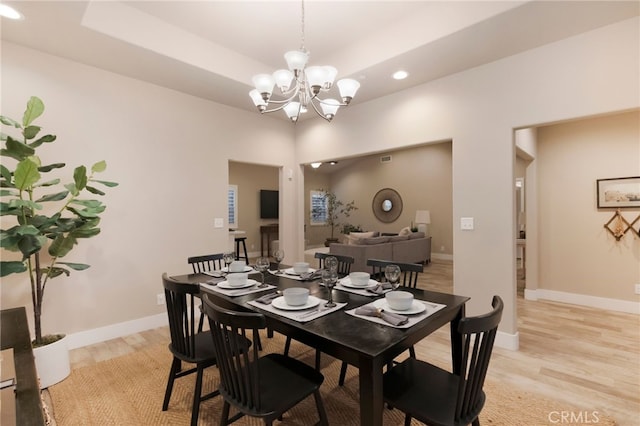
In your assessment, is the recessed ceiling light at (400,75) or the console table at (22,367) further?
the recessed ceiling light at (400,75)

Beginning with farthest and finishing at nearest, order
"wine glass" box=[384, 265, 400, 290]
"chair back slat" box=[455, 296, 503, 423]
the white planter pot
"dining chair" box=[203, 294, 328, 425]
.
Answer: the white planter pot → "wine glass" box=[384, 265, 400, 290] → "dining chair" box=[203, 294, 328, 425] → "chair back slat" box=[455, 296, 503, 423]

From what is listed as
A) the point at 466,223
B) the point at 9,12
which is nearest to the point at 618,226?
the point at 466,223

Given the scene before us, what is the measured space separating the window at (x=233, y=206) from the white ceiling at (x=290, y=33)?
5.04m

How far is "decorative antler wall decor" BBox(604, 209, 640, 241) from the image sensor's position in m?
3.96

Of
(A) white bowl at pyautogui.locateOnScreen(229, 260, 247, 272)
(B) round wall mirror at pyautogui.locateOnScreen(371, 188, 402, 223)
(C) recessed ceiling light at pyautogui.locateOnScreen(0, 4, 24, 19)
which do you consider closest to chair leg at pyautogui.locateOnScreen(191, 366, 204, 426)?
(A) white bowl at pyautogui.locateOnScreen(229, 260, 247, 272)

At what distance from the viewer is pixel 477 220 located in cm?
316

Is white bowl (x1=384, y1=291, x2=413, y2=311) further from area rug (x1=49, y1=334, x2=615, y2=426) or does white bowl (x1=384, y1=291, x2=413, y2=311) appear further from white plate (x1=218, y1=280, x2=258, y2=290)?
white plate (x1=218, y1=280, x2=258, y2=290)

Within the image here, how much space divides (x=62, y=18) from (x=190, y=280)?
2291 millimetres

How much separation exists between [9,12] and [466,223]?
433cm

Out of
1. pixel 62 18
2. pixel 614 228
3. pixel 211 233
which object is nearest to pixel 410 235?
pixel 614 228

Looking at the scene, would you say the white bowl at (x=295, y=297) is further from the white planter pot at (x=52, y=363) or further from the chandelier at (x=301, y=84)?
the white planter pot at (x=52, y=363)

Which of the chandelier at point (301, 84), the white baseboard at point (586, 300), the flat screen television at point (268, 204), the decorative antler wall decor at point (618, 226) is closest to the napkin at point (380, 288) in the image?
the chandelier at point (301, 84)

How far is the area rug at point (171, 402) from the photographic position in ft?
6.53

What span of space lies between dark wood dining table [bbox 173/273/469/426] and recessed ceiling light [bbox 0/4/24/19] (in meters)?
2.72
